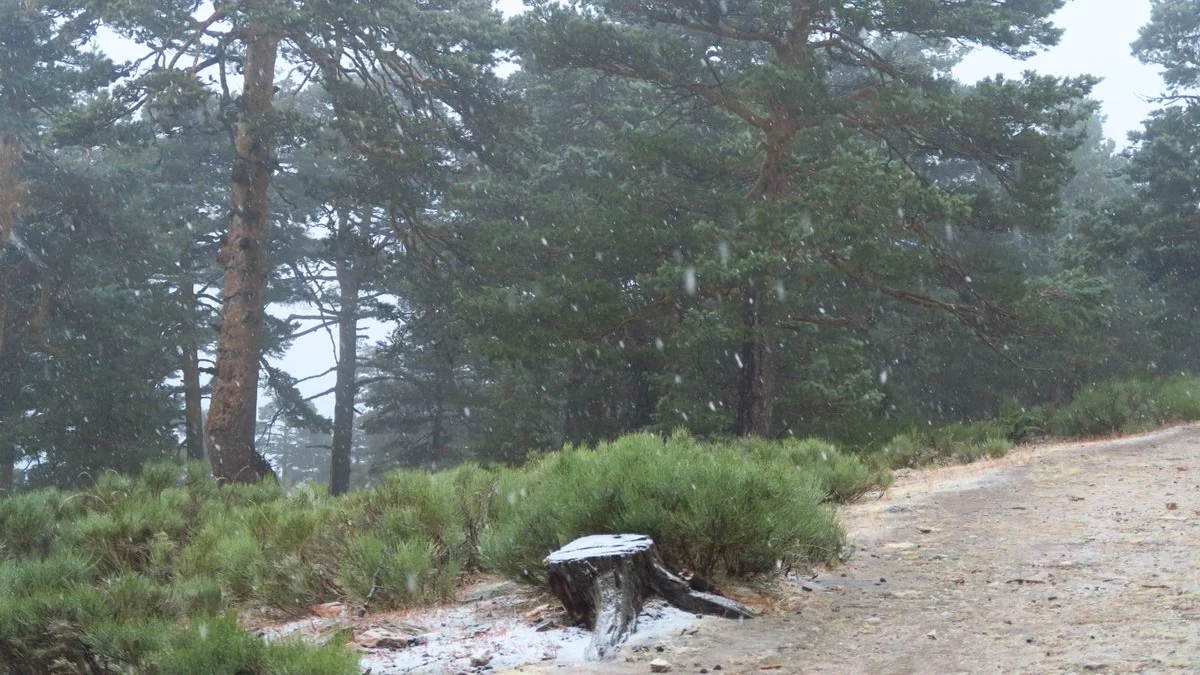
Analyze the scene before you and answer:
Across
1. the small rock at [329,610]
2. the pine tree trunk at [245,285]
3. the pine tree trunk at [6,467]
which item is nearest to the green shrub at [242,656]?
the small rock at [329,610]

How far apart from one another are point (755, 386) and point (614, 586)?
12.1m

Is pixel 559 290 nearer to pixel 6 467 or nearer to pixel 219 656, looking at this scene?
pixel 219 656

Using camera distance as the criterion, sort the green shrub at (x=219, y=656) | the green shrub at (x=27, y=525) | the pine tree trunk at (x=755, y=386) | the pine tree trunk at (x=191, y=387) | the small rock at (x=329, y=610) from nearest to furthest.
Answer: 1. the green shrub at (x=219, y=656)
2. the small rock at (x=329, y=610)
3. the green shrub at (x=27, y=525)
4. the pine tree trunk at (x=755, y=386)
5. the pine tree trunk at (x=191, y=387)

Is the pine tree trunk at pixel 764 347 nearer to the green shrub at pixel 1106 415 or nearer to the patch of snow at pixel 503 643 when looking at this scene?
the green shrub at pixel 1106 415

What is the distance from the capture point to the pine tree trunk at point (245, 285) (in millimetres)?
17406

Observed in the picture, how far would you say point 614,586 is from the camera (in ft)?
15.9

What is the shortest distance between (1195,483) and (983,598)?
15.8ft

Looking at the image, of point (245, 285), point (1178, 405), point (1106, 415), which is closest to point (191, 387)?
point (245, 285)

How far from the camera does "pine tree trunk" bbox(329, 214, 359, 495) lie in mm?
31219

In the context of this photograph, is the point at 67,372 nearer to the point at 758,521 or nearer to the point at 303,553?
the point at 303,553

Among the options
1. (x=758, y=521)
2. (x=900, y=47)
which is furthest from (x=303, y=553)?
(x=900, y=47)

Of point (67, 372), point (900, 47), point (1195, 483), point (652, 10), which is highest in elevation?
point (900, 47)

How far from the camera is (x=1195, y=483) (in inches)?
352

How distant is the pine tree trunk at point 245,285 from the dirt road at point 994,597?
468 inches
